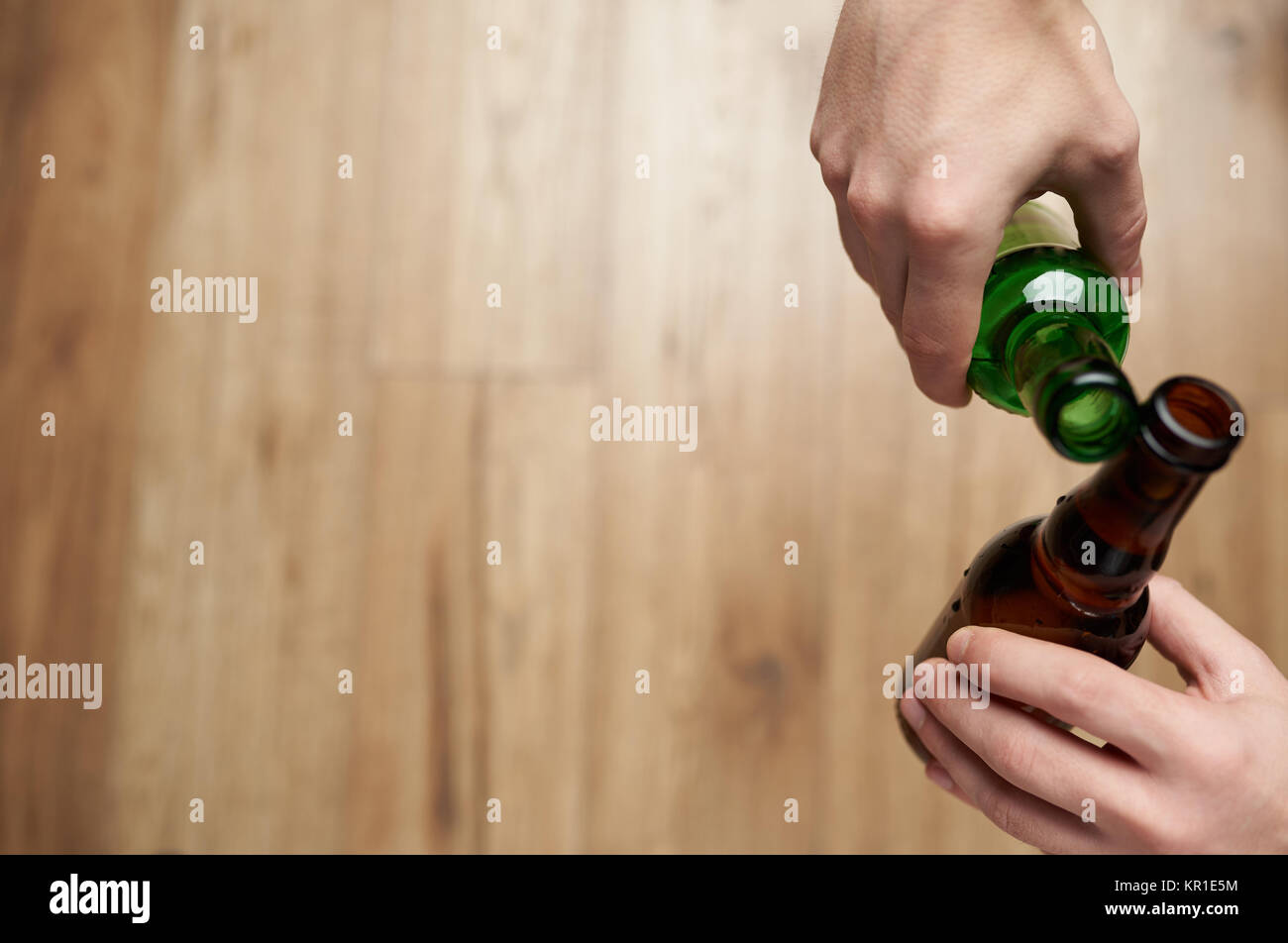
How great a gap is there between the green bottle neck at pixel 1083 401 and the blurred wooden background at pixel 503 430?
560 millimetres

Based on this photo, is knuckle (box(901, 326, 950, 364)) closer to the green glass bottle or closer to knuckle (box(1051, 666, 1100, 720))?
the green glass bottle

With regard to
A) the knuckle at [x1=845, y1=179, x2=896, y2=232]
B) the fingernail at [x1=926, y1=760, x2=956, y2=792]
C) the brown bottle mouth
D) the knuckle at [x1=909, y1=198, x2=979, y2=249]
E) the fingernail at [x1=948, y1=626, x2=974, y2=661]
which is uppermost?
the knuckle at [x1=845, y1=179, x2=896, y2=232]

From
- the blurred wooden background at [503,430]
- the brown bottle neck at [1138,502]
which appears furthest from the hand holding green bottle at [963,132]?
the blurred wooden background at [503,430]

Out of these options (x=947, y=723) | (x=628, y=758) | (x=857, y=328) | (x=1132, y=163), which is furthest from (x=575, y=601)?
(x=1132, y=163)

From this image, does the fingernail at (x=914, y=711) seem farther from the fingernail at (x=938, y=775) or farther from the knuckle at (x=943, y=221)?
the knuckle at (x=943, y=221)

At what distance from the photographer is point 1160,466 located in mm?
371

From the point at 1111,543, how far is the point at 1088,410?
0.07 m

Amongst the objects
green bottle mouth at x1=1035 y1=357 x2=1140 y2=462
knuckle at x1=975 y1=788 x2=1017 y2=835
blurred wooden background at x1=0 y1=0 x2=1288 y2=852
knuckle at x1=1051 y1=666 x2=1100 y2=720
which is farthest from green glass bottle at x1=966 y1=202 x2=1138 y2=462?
blurred wooden background at x1=0 y1=0 x2=1288 y2=852

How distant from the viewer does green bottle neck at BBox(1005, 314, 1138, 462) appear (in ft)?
1.22

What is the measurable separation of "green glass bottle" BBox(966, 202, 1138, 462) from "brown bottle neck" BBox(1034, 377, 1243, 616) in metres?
0.01

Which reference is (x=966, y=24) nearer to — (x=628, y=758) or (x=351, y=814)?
(x=628, y=758)

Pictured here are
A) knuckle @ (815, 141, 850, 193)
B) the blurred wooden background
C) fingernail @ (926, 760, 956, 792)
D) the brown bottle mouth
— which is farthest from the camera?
the blurred wooden background

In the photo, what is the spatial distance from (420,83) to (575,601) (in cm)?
62
